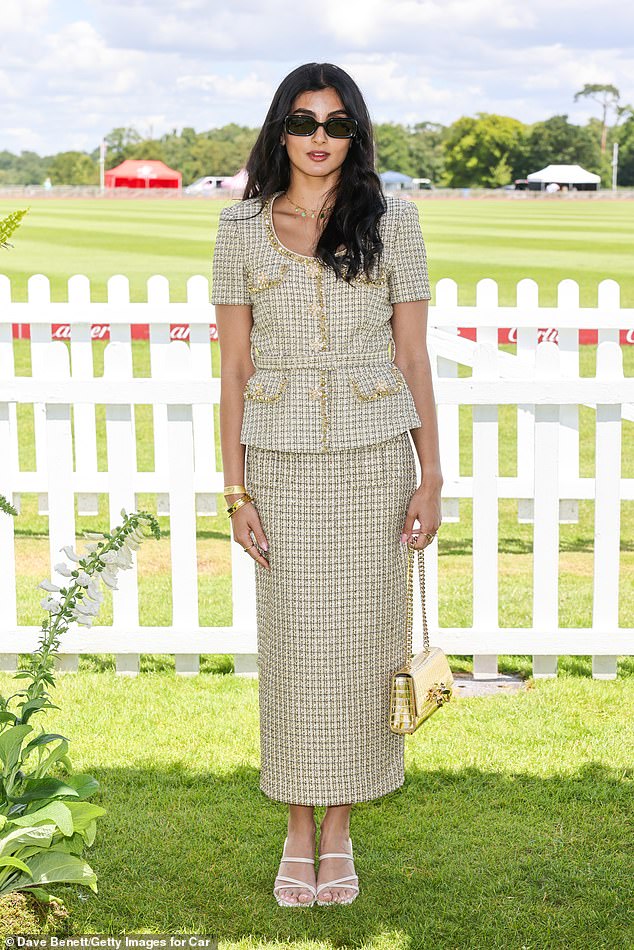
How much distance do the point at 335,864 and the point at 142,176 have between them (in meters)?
123

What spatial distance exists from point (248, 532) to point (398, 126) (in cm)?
15344

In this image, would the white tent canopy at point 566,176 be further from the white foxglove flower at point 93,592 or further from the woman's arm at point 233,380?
the white foxglove flower at point 93,592

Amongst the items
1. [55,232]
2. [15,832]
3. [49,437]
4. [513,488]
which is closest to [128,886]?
[15,832]

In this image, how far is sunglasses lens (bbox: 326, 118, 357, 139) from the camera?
304cm

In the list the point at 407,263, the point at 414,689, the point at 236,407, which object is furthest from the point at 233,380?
the point at 414,689

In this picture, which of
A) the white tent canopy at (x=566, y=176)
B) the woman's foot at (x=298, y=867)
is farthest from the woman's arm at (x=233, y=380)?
the white tent canopy at (x=566, y=176)

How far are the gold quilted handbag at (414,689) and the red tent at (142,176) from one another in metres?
122

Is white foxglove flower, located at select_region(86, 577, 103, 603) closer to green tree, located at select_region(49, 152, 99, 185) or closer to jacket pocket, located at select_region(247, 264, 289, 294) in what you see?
jacket pocket, located at select_region(247, 264, 289, 294)

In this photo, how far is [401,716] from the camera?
321cm

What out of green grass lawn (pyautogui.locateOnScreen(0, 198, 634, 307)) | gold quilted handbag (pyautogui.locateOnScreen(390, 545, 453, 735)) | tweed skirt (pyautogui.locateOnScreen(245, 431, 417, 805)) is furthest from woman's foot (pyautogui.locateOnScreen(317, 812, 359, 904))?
green grass lawn (pyautogui.locateOnScreen(0, 198, 634, 307))

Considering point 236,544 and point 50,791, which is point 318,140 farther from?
point 236,544

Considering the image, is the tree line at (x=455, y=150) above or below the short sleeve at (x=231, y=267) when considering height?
above

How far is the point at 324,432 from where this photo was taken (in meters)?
3.08

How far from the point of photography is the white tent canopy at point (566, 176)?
119 metres
